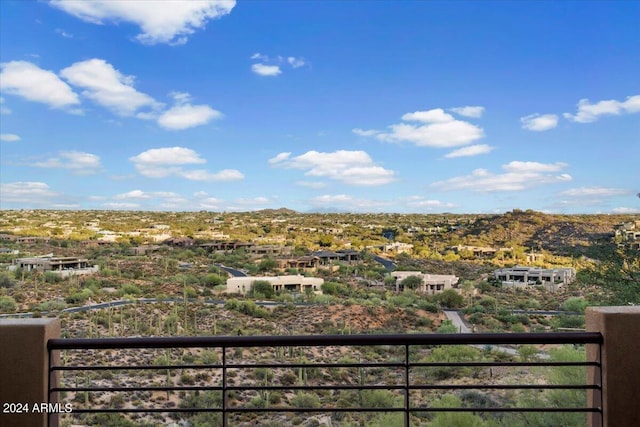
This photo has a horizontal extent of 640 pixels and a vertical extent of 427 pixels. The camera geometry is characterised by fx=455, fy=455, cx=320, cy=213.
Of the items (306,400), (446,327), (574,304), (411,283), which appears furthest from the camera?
(411,283)

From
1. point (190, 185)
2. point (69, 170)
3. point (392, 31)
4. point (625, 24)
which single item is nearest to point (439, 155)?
point (392, 31)

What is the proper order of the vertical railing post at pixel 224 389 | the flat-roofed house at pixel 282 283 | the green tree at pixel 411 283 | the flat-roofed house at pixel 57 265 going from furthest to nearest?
1. the flat-roofed house at pixel 282 283
2. the green tree at pixel 411 283
3. the flat-roofed house at pixel 57 265
4. the vertical railing post at pixel 224 389

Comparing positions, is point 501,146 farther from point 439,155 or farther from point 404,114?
point 404,114

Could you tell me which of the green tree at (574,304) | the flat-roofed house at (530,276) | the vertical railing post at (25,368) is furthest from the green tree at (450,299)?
the vertical railing post at (25,368)

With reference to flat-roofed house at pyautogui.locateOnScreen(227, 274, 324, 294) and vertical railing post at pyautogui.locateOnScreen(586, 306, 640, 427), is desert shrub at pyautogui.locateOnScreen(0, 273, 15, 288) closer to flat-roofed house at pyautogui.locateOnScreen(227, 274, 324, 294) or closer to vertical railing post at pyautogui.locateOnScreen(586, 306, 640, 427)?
flat-roofed house at pyautogui.locateOnScreen(227, 274, 324, 294)

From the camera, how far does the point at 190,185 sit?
23094 millimetres

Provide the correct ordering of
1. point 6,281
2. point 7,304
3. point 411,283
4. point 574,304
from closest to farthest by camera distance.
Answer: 1. point 574,304
2. point 7,304
3. point 6,281
4. point 411,283

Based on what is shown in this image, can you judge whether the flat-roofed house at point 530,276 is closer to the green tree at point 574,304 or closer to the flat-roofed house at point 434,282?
the green tree at point 574,304

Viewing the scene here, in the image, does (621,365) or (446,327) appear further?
(446,327)

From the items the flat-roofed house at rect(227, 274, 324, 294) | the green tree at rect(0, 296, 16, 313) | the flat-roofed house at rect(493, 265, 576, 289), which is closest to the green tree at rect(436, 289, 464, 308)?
the flat-roofed house at rect(493, 265, 576, 289)

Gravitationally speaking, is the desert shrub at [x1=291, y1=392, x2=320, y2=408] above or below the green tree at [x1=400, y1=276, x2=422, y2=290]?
below

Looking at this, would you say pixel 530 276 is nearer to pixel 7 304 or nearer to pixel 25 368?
pixel 25 368

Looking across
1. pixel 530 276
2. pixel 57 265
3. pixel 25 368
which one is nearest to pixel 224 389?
pixel 25 368

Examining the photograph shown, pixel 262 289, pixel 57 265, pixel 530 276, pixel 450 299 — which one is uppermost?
pixel 57 265
